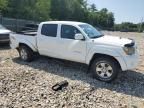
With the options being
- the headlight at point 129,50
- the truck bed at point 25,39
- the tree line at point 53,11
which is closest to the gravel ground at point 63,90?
the truck bed at point 25,39

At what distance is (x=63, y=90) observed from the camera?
25.8 ft

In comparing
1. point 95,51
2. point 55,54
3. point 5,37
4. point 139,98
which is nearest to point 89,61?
point 95,51

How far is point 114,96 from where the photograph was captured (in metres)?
7.50

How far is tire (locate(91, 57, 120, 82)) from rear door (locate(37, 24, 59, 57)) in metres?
1.80

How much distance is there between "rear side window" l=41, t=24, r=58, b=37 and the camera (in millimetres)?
10141

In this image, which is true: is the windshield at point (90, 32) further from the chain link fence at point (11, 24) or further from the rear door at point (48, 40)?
the chain link fence at point (11, 24)

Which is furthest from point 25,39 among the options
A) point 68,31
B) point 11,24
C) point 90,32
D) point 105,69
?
point 11,24

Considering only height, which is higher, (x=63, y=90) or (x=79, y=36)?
(x=79, y=36)

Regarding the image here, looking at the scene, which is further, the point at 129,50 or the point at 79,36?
the point at 79,36

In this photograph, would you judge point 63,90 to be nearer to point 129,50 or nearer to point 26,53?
point 129,50

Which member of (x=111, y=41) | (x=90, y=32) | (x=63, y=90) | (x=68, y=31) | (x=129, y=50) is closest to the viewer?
(x=63, y=90)

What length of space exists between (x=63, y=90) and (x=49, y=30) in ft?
10.5

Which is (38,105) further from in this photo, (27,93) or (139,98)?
(139,98)

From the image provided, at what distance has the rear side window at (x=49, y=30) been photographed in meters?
10.1
